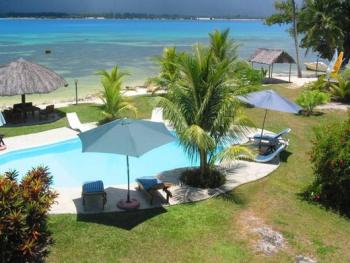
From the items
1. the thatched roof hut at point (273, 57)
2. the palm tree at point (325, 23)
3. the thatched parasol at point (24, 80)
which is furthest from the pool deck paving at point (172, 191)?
the palm tree at point (325, 23)

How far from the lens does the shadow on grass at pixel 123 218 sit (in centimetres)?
909

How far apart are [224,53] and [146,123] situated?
36.8 feet

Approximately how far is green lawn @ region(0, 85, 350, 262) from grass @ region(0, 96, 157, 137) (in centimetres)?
619

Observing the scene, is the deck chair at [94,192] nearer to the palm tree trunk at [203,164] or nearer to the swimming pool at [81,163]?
the swimming pool at [81,163]

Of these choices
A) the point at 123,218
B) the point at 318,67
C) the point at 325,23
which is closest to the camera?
the point at 123,218

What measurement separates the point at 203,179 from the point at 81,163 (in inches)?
191

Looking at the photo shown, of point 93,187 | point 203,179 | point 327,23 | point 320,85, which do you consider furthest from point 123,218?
point 327,23

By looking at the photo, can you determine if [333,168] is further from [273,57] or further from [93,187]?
[273,57]

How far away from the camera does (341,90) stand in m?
21.8

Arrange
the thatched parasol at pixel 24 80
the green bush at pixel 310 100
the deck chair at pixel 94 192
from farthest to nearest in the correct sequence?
the green bush at pixel 310 100, the thatched parasol at pixel 24 80, the deck chair at pixel 94 192

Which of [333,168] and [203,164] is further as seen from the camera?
[203,164]

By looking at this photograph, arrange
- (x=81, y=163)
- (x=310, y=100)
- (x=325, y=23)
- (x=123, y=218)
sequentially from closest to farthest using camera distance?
(x=123, y=218), (x=81, y=163), (x=310, y=100), (x=325, y=23)

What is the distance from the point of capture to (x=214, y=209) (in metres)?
9.91

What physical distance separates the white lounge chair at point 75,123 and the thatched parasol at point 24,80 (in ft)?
4.65
